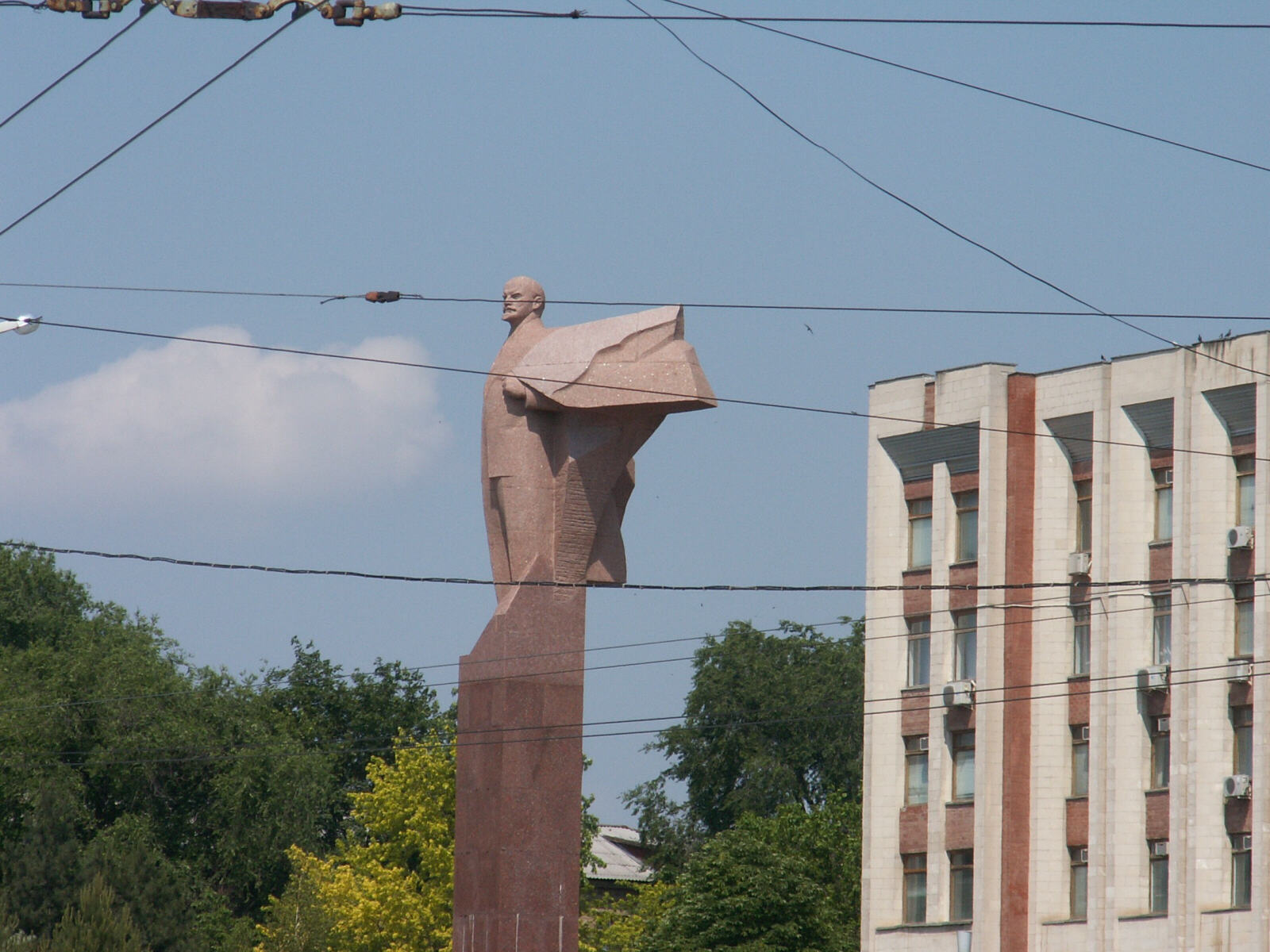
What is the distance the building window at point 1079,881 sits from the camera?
40.1m

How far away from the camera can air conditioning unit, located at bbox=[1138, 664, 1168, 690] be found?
38.8 meters

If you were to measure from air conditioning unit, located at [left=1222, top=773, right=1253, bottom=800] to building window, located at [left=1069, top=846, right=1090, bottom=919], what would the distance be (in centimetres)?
338

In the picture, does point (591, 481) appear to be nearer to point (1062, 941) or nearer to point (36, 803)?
point (1062, 941)

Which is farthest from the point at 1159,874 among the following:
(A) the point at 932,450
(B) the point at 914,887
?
(A) the point at 932,450

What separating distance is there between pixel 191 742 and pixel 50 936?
657cm

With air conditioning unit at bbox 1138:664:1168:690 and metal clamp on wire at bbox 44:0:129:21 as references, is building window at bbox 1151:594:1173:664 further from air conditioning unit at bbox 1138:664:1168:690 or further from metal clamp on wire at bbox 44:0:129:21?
metal clamp on wire at bbox 44:0:129:21

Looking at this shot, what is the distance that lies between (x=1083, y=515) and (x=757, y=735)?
2898cm

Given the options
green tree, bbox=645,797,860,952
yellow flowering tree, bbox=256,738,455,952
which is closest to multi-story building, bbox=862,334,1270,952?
green tree, bbox=645,797,860,952

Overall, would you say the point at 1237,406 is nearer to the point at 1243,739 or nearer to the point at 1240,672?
the point at 1240,672

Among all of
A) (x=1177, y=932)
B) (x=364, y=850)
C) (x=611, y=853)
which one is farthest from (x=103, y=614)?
(x=1177, y=932)

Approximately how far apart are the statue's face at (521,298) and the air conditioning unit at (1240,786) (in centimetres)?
1935

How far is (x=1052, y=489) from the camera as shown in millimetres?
41062

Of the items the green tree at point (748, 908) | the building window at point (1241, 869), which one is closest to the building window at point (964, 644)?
the green tree at point (748, 908)

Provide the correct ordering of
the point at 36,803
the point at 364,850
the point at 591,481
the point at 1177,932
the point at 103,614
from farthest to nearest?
the point at 103,614, the point at 36,803, the point at 364,850, the point at 1177,932, the point at 591,481
